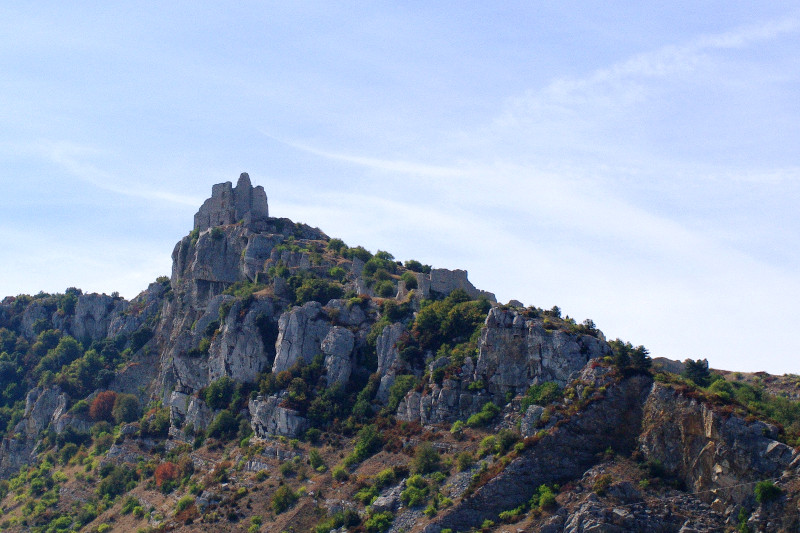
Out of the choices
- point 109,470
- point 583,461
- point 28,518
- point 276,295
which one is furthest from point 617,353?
point 28,518

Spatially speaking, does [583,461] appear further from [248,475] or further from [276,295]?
[276,295]

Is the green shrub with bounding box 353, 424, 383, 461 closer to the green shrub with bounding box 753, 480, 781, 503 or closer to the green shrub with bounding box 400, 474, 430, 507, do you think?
the green shrub with bounding box 400, 474, 430, 507

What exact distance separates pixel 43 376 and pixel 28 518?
25.2 metres

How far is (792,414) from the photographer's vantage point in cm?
7712

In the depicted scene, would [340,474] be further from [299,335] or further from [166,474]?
[166,474]

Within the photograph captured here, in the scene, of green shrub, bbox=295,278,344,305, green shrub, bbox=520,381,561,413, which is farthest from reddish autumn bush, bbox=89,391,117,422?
green shrub, bbox=520,381,561,413

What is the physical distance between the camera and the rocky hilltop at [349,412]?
6053 cm

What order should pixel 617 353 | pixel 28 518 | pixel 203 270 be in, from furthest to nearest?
pixel 203 270
pixel 28 518
pixel 617 353

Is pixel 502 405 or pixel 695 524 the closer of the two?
pixel 695 524

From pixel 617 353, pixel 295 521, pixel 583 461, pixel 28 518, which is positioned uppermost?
pixel 617 353

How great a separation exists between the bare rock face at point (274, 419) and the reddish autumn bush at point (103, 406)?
2597 cm

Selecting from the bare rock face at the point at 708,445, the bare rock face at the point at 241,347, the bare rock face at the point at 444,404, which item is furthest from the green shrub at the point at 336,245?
the bare rock face at the point at 708,445

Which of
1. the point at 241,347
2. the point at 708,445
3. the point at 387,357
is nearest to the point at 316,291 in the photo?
the point at 241,347

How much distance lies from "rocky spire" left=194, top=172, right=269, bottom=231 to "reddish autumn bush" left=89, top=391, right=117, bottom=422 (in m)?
22.2
